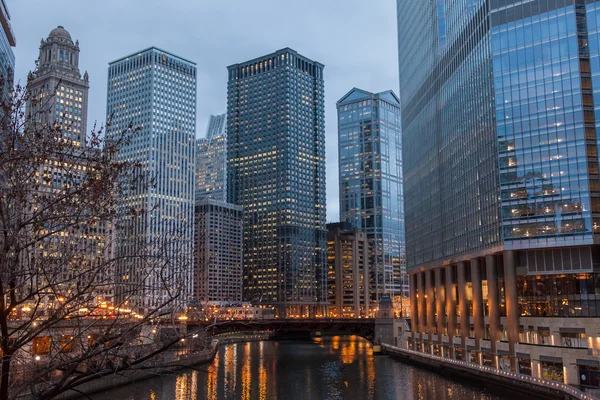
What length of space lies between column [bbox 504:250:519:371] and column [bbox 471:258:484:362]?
10.4 m

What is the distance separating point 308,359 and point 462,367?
5366cm

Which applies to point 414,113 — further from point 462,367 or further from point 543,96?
point 462,367

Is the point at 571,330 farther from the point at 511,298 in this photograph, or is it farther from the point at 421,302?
the point at 421,302

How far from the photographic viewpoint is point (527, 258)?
102062 millimetres

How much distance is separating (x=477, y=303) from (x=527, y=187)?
2484 centimetres

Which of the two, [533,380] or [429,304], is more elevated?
[429,304]

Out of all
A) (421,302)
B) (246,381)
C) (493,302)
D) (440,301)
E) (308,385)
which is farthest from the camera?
(421,302)

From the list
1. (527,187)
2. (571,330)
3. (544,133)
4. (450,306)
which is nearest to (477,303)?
(450,306)

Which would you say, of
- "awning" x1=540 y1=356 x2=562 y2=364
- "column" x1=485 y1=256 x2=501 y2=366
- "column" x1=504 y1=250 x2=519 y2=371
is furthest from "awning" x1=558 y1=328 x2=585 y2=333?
"column" x1=485 y1=256 x2=501 y2=366

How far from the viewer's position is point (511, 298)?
101m

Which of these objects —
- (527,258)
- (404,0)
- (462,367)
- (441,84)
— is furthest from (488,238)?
(404,0)

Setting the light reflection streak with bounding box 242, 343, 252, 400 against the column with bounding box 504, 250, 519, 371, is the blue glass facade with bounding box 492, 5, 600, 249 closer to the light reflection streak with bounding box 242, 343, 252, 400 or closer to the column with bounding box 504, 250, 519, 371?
the column with bounding box 504, 250, 519, 371

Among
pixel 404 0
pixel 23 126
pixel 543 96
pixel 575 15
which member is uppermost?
pixel 404 0

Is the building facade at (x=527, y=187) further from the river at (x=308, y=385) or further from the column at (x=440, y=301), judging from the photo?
the river at (x=308, y=385)
